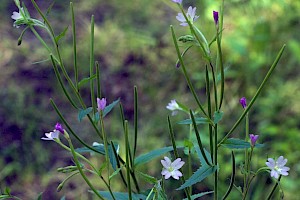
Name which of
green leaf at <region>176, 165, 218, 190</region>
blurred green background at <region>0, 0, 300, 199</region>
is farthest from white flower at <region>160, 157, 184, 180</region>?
blurred green background at <region>0, 0, 300, 199</region>

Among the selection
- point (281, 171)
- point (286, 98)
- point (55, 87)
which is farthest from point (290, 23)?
point (281, 171)

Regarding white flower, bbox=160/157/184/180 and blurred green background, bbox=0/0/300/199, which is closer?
white flower, bbox=160/157/184/180

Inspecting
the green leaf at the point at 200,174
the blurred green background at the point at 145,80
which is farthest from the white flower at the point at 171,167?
the blurred green background at the point at 145,80

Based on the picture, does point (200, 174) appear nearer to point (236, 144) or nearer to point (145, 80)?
point (236, 144)

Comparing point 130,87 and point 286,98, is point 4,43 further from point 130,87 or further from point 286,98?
point 286,98

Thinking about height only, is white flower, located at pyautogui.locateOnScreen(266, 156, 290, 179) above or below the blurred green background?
above

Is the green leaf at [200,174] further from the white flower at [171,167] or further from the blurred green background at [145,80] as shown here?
the blurred green background at [145,80]

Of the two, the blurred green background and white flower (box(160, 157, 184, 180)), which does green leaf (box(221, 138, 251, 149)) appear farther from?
the blurred green background

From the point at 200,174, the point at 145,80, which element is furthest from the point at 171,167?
the point at 145,80
